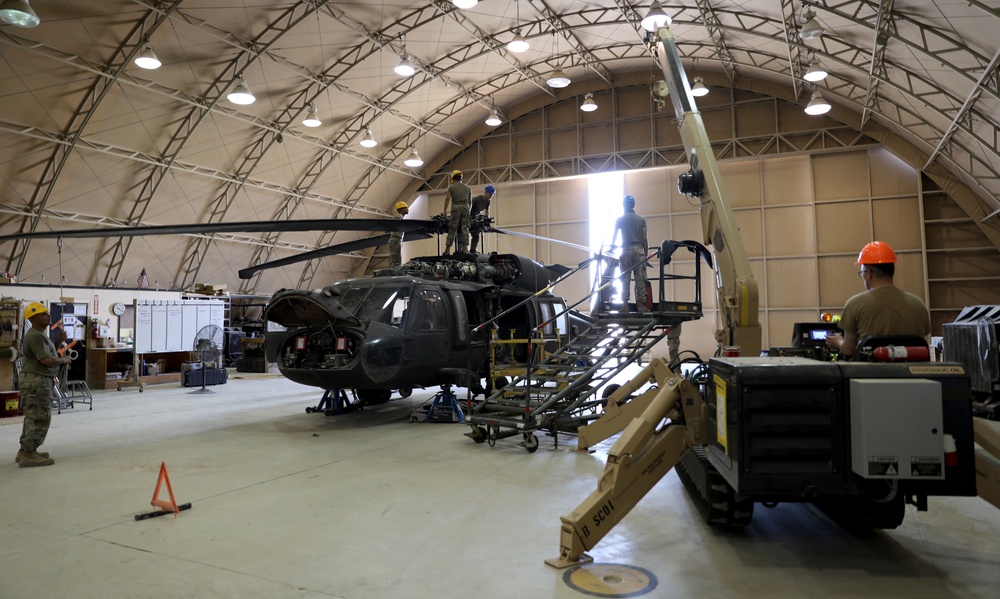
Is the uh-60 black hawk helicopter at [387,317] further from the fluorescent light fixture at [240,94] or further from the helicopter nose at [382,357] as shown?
the fluorescent light fixture at [240,94]

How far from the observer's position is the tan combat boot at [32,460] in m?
6.32

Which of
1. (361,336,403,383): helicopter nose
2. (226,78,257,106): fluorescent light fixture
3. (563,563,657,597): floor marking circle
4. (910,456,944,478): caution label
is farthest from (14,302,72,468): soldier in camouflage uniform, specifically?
(226,78,257,106): fluorescent light fixture

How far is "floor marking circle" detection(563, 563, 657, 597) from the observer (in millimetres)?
3213

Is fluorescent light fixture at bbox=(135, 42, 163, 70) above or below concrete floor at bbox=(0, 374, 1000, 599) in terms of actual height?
above

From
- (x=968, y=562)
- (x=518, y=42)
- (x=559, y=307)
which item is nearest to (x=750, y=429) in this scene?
(x=968, y=562)

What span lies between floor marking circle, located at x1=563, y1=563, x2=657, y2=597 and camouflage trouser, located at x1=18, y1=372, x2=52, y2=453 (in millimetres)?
6060

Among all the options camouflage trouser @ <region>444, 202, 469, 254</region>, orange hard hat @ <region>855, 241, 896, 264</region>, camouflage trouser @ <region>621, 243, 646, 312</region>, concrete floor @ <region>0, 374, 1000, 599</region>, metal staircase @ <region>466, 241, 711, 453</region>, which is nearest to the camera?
concrete floor @ <region>0, 374, 1000, 599</region>

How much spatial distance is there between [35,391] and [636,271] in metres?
7.53

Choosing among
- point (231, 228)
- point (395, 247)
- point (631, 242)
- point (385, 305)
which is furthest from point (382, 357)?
point (631, 242)

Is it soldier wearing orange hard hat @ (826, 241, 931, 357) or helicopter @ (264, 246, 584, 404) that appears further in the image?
helicopter @ (264, 246, 584, 404)

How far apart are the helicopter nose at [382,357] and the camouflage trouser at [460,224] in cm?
239

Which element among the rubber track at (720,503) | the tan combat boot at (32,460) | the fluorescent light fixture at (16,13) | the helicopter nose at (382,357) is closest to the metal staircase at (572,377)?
the helicopter nose at (382,357)

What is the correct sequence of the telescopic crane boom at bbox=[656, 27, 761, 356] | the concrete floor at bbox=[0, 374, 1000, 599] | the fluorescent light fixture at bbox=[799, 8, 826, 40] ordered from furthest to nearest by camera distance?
the fluorescent light fixture at bbox=[799, 8, 826, 40] < the telescopic crane boom at bbox=[656, 27, 761, 356] < the concrete floor at bbox=[0, 374, 1000, 599]

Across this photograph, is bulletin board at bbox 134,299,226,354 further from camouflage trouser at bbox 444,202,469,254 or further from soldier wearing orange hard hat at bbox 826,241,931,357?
soldier wearing orange hard hat at bbox 826,241,931,357
